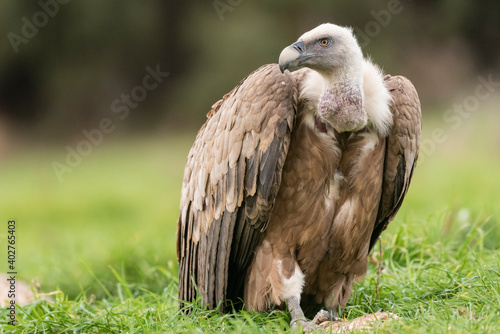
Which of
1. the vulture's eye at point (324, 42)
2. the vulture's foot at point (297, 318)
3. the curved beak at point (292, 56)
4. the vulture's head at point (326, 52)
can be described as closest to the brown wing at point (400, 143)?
the vulture's head at point (326, 52)

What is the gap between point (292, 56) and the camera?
416cm

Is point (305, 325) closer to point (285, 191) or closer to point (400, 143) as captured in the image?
point (285, 191)

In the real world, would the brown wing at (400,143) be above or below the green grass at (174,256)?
above

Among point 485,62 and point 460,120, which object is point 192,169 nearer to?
point 460,120

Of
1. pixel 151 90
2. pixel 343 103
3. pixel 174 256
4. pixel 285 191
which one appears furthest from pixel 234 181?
pixel 151 90

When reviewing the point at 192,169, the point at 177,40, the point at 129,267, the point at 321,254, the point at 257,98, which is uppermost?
the point at 177,40

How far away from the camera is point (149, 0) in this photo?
15.9 metres

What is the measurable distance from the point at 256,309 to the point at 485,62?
1037 cm

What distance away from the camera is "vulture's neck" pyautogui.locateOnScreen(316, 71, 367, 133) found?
165 inches

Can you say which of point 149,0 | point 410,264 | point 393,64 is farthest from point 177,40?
point 410,264

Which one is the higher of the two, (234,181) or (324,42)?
(324,42)

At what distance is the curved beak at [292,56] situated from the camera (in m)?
4.14

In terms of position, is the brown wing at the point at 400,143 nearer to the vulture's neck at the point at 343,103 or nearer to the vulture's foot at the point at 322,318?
the vulture's neck at the point at 343,103

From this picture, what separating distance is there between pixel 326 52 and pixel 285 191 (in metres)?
0.88
